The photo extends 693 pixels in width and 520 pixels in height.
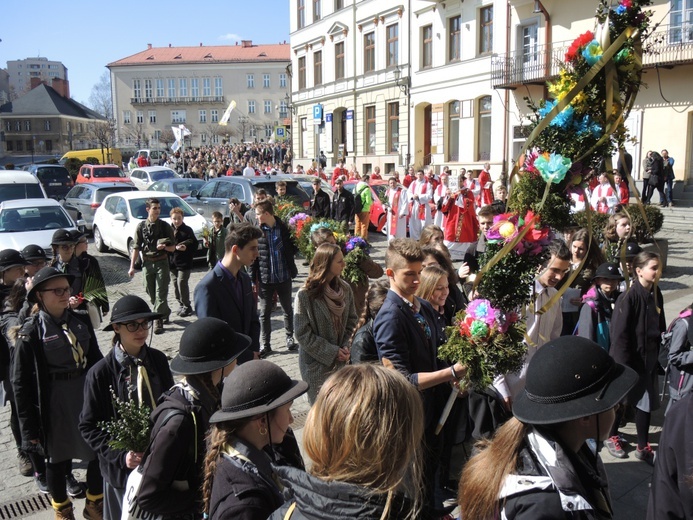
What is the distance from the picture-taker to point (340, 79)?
40469 mm

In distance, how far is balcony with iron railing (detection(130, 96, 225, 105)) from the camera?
302 feet

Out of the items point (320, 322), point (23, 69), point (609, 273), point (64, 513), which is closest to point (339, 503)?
point (320, 322)

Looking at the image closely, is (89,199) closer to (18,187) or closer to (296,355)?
(18,187)

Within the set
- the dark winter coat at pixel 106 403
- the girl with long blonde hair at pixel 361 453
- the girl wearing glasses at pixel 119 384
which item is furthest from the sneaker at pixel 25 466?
the girl with long blonde hair at pixel 361 453

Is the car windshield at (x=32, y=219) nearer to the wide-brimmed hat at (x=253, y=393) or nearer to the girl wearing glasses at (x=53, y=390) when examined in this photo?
the girl wearing glasses at (x=53, y=390)

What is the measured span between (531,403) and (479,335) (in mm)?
1244

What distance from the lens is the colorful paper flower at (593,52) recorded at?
321 centimetres

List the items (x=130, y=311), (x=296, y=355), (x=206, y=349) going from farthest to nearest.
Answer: (x=296, y=355), (x=130, y=311), (x=206, y=349)

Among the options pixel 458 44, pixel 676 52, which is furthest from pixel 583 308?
pixel 458 44

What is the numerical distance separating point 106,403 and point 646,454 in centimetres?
416

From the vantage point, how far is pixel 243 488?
88.8 inches

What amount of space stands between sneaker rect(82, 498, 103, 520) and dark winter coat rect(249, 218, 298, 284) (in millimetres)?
4116

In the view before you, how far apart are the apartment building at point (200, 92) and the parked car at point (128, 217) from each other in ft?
256

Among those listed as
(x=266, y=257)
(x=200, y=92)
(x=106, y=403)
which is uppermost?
(x=200, y=92)
